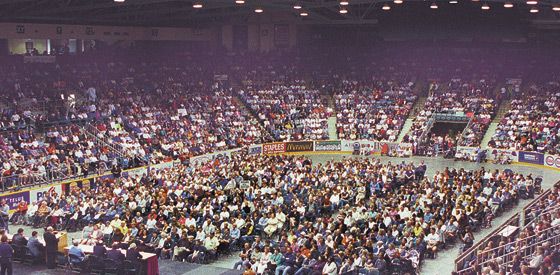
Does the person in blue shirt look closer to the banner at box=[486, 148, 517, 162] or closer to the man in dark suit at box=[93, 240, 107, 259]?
the man in dark suit at box=[93, 240, 107, 259]

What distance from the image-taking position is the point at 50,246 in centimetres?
1908

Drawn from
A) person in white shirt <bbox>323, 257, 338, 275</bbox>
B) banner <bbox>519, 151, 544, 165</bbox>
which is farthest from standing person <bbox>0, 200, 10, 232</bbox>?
banner <bbox>519, 151, 544, 165</bbox>

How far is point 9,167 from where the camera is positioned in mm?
33219

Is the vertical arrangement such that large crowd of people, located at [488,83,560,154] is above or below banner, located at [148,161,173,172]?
above

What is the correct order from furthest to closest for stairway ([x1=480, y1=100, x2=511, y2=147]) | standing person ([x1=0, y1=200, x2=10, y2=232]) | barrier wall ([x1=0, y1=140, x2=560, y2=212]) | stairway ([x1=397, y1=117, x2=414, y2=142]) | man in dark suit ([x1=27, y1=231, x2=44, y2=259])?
stairway ([x1=397, y1=117, x2=414, y2=142])
stairway ([x1=480, y1=100, x2=511, y2=147])
barrier wall ([x1=0, y1=140, x2=560, y2=212])
standing person ([x1=0, y1=200, x2=10, y2=232])
man in dark suit ([x1=27, y1=231, x2=44, y2=259])

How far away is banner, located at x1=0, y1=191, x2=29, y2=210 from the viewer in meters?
30.7

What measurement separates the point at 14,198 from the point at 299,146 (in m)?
21.3

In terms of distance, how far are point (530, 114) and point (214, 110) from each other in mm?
20687

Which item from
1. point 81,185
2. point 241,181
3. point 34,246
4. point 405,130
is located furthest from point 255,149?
point 34,246

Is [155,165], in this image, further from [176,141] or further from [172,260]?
[172,260]

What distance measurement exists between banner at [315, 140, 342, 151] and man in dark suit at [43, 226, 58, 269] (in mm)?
30317

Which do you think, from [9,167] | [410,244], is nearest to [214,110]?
[9,167]

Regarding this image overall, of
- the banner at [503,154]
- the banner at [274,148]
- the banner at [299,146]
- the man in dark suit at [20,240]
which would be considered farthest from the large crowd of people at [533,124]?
the man in dark suit at [20,240]

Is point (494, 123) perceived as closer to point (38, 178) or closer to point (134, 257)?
point (38, 178)
